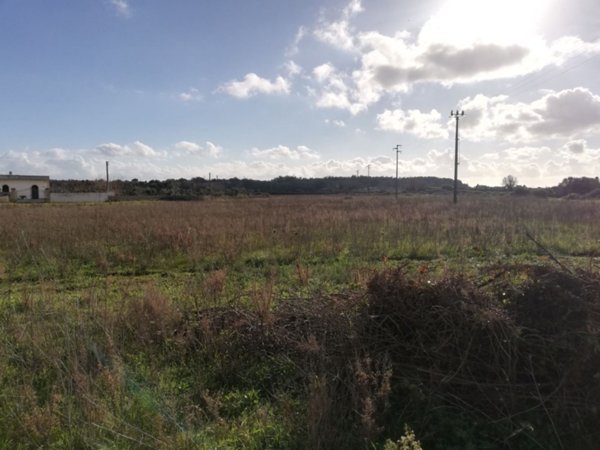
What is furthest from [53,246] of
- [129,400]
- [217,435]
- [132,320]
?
[217,435]

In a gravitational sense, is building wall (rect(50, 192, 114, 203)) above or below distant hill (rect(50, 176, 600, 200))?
below

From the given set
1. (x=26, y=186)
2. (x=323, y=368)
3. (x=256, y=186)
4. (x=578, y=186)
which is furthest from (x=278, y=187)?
(x=323, y=368)

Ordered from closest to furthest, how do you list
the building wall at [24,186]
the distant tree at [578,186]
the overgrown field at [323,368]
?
the overgrown field at [323,368]
the building wall at [24,186]
the distant tree at [578,186]

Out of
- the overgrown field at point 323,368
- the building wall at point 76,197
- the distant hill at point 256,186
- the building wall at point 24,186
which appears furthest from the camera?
the distant hill at point 256,186

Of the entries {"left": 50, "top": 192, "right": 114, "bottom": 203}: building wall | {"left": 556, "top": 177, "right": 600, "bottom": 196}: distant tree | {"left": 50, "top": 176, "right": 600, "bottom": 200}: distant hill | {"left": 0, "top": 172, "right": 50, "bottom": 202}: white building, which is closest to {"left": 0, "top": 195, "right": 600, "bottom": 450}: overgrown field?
{"left": 50, "top": 176, "right": 600, "bottom": 200}: distant hill

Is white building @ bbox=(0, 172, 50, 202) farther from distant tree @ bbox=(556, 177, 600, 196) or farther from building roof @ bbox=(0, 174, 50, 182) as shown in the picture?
distant tree @ bbox=(556, 177, 600, 196)

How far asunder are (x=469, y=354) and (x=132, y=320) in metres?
3.51

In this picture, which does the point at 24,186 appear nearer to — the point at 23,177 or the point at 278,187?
the point at 23,177

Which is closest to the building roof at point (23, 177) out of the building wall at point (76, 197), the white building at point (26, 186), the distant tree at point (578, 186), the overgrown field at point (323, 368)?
the white building at point (26, 186)

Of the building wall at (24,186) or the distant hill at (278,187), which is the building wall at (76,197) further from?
the building wall at (24,186)

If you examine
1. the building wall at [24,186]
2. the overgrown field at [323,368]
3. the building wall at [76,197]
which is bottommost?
the overgrown field at [323,368]

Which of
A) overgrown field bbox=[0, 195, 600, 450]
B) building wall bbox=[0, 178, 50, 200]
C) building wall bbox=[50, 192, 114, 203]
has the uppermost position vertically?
building wall bbox=[0, 178, 50, 200]

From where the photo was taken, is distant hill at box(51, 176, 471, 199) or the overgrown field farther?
distant hill at box(51, 176, 471, 199)

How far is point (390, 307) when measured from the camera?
396cm
